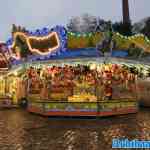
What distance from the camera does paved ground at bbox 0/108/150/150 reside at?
2023 centimetres

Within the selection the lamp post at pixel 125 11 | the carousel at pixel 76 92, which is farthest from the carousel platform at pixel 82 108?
the lamp post at pixel 125 11

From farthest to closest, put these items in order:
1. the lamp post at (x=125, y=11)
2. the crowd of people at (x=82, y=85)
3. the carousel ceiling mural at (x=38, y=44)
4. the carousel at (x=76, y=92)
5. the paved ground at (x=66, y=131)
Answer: the lamp post at (x=125, y=11), the carousel ceiling mural at (x=38, y=44), the crowd of people at (x=82, y=85), the carousel at (x=76, y=92), the paved ground at (x=66, y=131)

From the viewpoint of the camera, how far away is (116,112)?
28906 mm

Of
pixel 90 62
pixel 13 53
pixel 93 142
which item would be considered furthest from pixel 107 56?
pixel 93 142

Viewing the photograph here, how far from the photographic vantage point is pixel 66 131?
2397 cm

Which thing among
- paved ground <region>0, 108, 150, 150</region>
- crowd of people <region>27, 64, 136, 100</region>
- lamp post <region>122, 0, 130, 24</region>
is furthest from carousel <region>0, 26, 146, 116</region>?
lamp post <region>122, 0, 130, 24</region>

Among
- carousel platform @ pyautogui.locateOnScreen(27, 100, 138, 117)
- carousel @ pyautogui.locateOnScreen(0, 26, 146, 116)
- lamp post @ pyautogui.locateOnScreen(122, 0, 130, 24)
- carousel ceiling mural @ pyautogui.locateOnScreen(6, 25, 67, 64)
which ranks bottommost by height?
carousel platform @ pyautogui.locateOnScreen(27, 100, 138, 117)

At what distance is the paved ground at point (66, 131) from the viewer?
20.2 meters

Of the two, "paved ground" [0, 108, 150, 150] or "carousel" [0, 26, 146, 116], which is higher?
"carousel" [0, 26, 146, 116]

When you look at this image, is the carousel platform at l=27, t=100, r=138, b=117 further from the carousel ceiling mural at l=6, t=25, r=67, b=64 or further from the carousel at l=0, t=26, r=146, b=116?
the carousel ceiling mural at l=6, t=25, r=67, b=64

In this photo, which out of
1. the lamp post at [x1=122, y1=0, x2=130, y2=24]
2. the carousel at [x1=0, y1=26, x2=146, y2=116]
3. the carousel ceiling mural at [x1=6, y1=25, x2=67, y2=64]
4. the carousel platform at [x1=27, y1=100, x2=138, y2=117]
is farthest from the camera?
the lamp post at [x1=122, y1=0, x2=130, y2=24]

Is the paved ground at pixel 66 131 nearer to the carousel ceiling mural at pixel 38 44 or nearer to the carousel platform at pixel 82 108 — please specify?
the carousel platform at pixel 82 108

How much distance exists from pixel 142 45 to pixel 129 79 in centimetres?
1532

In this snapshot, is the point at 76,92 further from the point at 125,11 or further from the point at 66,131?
the point at 125,11
